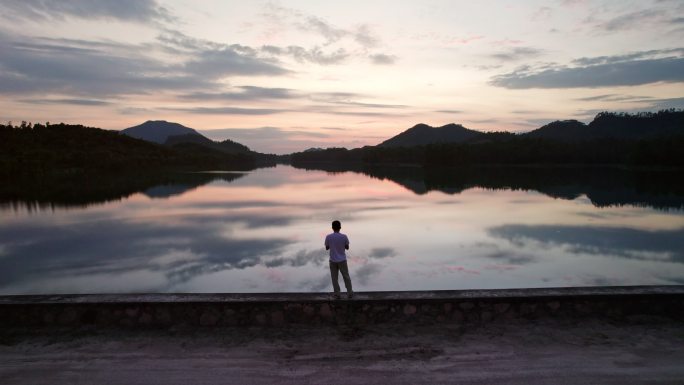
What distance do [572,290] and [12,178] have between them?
3347 inches

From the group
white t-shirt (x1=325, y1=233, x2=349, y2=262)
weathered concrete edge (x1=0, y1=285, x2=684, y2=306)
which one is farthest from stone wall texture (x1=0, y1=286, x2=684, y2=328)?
white t-shirt (x1=325, y1=233, x2=349, y2=262)

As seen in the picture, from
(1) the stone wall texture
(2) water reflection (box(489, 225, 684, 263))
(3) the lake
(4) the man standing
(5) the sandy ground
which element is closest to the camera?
(5) the sandy ground

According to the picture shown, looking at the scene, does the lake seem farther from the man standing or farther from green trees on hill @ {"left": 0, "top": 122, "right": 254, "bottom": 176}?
green trees on hill @ {"left": 0, "top": 122, "right": 254, "bottom": 176}

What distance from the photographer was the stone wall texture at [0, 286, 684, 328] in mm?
8148

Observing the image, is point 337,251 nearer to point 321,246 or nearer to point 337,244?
point 337,244

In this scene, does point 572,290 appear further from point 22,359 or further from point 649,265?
point 649,265

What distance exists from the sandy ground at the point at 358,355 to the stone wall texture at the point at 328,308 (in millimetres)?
288

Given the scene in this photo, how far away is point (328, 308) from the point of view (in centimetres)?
826

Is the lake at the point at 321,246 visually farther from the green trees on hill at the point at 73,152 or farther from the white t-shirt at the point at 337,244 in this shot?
the green trees on hill at the point at 73,152

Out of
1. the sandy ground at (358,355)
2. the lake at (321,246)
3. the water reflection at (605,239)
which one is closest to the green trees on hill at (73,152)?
the lake at (321,246)

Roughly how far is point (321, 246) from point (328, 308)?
14119mm

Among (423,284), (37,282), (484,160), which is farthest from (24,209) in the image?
(484,160)

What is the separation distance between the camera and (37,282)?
1582 cm

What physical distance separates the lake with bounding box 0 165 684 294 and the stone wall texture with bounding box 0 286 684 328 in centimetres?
646
